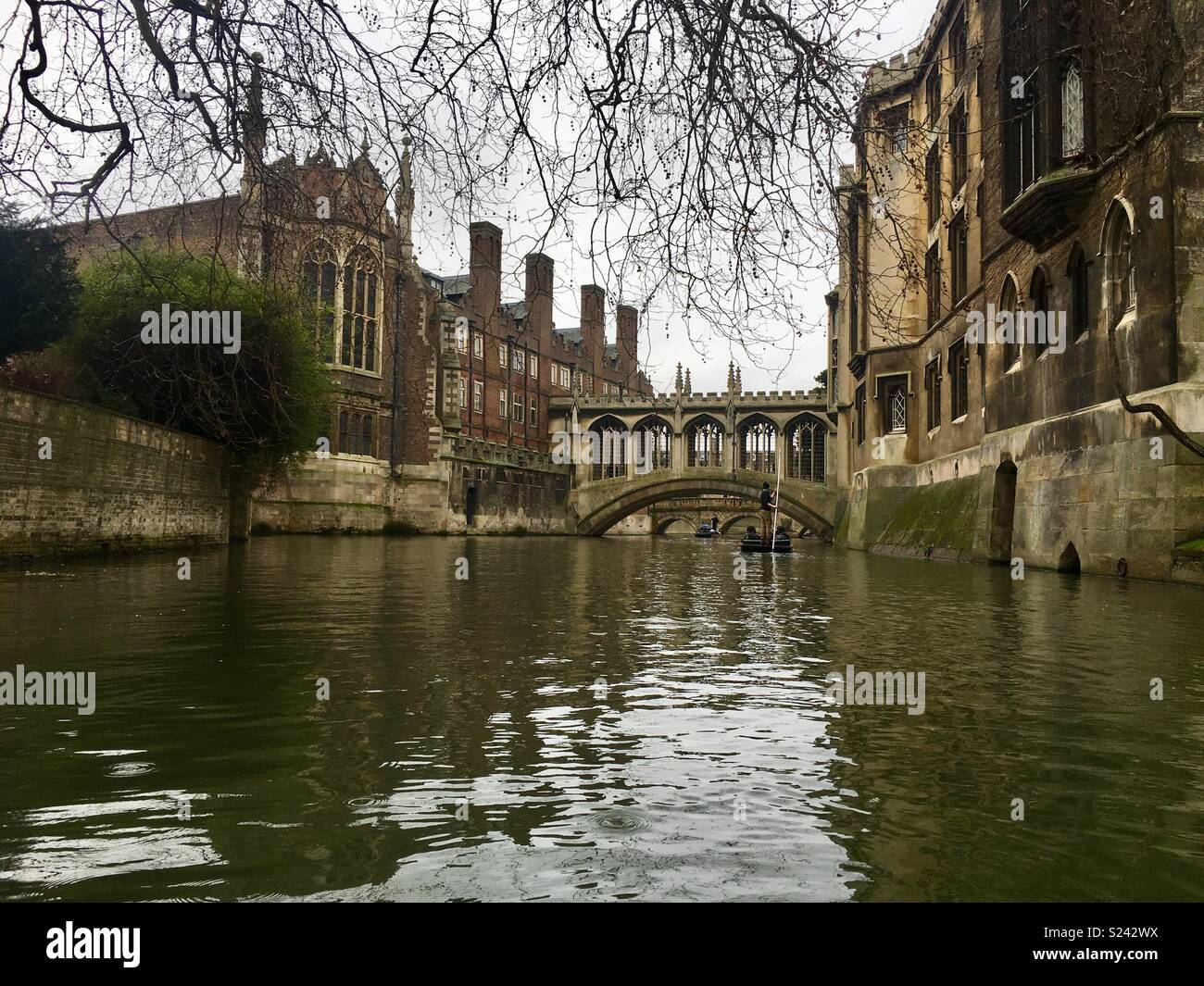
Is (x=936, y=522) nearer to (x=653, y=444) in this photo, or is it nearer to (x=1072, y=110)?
(x=1072, y=110)

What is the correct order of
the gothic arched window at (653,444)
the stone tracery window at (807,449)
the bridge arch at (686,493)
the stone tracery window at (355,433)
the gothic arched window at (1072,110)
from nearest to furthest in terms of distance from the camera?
1. the gothic arched window at (1072,110)
2. the stone tracery window at (355,433)
3. the bridge arch at (686,493)
4. the stone tracery window at (807,449)
5. the gothic arched window at (653,444)

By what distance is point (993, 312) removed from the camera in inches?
827

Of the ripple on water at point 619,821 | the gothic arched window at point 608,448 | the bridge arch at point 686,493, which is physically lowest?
the ripple on water at point 619,821

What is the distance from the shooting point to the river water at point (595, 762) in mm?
2898

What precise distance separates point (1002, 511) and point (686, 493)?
119 feet

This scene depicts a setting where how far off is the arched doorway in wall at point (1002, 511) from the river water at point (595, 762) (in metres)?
10.8

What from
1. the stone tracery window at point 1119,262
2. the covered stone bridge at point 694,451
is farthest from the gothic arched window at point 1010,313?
the covered stone bridge at point 694,451

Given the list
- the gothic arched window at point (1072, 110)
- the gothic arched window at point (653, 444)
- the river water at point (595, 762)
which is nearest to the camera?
the river water at point (595, 762)

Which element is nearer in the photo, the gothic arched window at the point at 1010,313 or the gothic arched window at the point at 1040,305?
the gothic arched window at the point at 1040,305

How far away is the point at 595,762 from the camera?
423 cm

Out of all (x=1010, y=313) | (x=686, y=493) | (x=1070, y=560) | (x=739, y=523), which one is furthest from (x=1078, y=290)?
(x=739, y=523)

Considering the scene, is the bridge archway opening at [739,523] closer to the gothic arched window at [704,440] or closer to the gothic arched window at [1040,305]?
the gothic arched window at [704,440]

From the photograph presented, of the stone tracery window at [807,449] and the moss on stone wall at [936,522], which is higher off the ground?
the stone tracery window at [807,449]
